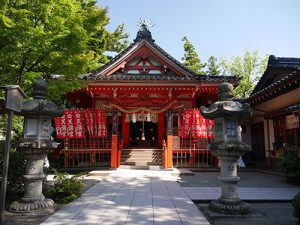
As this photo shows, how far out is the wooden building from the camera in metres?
13.0

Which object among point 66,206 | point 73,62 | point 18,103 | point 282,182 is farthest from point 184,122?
point 18,103

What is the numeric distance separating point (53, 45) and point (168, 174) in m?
8.20

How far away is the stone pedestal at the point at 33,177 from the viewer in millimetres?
6309

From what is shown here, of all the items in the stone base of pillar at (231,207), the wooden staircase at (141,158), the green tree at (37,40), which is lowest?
the stone base of pillar at (231,207)

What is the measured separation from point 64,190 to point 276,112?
485 inches

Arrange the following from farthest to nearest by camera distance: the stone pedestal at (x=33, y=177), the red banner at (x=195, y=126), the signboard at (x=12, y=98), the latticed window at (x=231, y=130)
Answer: the red banner at (x=195, y=126) → the latticed window at (x=231, y=130) → the stone pedestal at (x=33, y=177) → the signboard at (x=12, y=98)

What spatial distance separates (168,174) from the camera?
12797 mm

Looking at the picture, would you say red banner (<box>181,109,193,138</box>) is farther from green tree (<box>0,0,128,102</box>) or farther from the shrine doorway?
green tree (<box>0,0,128,102</box>)

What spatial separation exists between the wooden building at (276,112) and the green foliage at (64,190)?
1005 cm

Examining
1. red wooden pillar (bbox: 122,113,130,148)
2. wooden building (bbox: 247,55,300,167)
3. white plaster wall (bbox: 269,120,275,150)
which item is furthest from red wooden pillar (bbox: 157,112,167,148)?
white plaster wall (bbox: 269,120,275,150)

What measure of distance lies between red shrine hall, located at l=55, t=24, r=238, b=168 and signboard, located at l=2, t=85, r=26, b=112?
8.92m

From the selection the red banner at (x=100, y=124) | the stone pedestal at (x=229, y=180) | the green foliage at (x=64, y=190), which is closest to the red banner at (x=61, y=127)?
the red banner at (x=100, y=124)

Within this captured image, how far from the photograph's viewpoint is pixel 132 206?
673 centimetres

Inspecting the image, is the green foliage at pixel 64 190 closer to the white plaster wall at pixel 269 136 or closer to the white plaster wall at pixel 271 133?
the white plaster wall at pixel 271 133
